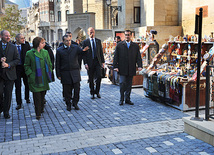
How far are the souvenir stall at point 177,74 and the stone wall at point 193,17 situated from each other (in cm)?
246

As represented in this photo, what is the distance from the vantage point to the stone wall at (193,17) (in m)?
9.12

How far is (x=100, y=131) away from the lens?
4961 millimetres

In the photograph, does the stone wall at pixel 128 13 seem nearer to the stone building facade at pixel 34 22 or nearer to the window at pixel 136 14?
the window at pixel 136 14

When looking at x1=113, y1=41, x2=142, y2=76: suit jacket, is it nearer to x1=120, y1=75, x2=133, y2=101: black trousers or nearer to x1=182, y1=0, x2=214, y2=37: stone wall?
x1=120, y1=75, x2=133, y2=101: black trousers

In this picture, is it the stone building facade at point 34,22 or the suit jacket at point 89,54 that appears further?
the stone building facade at point 34,22

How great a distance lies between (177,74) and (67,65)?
2.69m

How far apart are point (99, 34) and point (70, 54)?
→ 18815 mm

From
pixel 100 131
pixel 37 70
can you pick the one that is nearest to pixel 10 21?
pixel 37 70

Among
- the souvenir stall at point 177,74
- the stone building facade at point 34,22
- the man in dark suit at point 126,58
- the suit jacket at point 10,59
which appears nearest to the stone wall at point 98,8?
the souvenir stall at point 177,74

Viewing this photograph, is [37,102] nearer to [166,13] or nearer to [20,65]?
[20,65]

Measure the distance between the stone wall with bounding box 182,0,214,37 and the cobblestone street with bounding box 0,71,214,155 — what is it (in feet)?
12.5

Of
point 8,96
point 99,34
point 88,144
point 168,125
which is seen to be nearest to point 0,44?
point 8,96

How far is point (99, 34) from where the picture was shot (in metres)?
24.9

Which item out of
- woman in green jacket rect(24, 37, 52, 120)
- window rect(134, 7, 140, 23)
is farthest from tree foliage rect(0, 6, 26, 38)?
woman in green jacket rect(24, 37, 52, 120)
